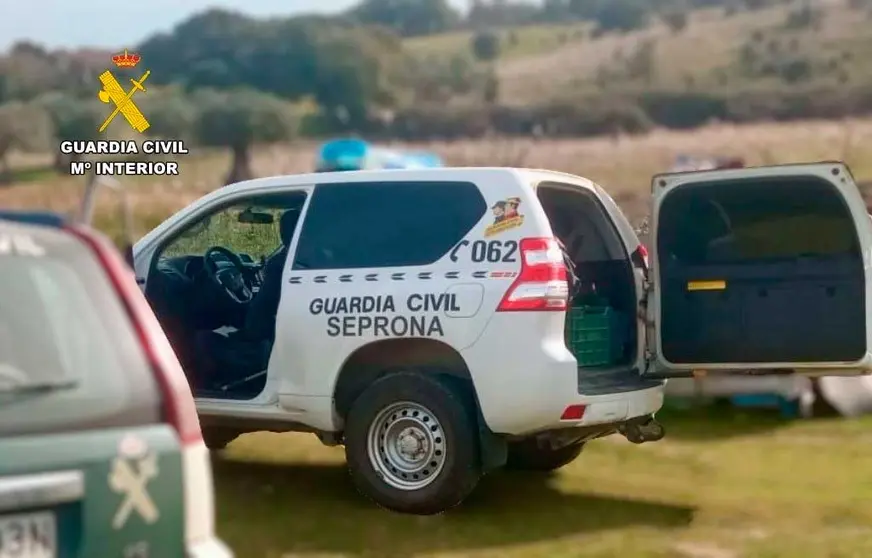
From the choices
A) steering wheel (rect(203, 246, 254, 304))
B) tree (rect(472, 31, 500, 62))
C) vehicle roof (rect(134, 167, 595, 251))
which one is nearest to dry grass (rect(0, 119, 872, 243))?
steering wheel (rect(203, 246, 254, 304))

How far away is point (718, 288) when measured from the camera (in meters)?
7.39

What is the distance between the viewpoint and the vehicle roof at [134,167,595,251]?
22.5 ft

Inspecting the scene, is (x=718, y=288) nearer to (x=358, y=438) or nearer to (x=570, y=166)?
(x=358, y=438)

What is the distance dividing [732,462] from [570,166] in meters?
28.7

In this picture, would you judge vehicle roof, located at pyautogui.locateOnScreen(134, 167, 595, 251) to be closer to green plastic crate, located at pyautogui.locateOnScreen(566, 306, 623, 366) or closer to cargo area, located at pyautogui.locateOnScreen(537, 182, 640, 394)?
cargo area, located at pyautogui.locateOnScreen(537, 182, 640, 394)

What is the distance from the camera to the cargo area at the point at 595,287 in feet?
23.6

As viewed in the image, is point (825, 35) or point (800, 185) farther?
point (825, 35)

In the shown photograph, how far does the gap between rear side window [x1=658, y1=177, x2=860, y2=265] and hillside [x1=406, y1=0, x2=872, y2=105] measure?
58.4 meters

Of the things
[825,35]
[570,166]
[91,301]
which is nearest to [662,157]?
[570,166]

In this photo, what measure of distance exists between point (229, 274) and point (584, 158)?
33254 millimetres

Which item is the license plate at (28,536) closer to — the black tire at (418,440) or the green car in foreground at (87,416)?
the green car in foreground at (87,416)

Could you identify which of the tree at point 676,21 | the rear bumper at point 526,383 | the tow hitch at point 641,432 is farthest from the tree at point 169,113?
the tree at point 676,21

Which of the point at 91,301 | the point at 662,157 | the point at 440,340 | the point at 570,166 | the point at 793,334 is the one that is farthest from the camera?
the point at 662,157

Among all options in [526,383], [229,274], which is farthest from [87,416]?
[229,274]
